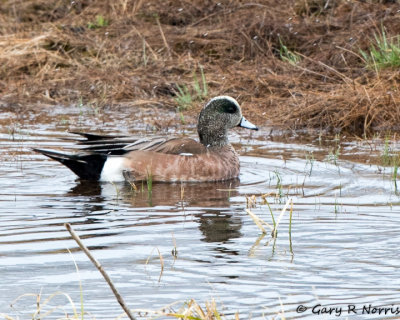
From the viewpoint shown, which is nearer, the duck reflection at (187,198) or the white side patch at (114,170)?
the duck reflection at (187,198)

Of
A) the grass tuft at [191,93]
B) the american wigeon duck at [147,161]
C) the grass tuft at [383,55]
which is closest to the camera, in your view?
the american wigeon duck at [147,161]

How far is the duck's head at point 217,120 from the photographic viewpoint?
8297mm

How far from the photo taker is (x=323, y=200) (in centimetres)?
679

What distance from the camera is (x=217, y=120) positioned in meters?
8.34

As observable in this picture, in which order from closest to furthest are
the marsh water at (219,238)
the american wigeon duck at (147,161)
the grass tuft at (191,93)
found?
the marsh water at (219,238), the american wigeon duck at (147,161), the grass tuft at (191,93)

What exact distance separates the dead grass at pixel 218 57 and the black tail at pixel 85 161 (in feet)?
8.94

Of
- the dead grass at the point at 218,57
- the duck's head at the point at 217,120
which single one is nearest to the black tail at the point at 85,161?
the duck's head at the point at 217,120

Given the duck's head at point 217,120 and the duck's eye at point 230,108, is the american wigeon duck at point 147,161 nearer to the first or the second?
the duck's head at point 217,120

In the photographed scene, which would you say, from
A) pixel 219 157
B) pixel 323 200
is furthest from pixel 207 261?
pixel 219 157

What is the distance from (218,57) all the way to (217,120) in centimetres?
389

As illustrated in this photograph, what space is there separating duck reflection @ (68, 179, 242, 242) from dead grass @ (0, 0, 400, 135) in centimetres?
267

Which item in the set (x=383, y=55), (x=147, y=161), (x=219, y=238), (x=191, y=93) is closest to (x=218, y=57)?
(x=191, y=93)

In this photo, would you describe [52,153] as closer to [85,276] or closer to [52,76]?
[85,276]

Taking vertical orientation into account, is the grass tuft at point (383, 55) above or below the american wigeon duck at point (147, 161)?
above
